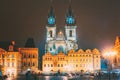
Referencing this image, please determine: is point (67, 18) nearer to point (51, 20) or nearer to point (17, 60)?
point (51, 20)

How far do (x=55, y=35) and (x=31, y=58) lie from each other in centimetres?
1943

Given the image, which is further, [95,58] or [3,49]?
[95,58]

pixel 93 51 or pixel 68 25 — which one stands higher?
pixel 68 25

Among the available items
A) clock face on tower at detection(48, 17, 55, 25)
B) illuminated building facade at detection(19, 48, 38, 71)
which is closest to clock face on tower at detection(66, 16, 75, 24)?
clock face on tower at detection(48, 17, 55, 25)

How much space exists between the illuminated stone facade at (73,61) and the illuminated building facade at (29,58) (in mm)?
6565

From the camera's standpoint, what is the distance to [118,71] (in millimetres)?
110000

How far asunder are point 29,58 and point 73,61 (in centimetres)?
1650

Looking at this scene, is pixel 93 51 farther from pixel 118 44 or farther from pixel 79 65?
pixel 118 44

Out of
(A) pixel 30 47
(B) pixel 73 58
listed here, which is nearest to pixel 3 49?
(A) pixel 30 47

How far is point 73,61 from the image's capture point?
518 feet

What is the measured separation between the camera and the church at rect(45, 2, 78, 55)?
537 ft

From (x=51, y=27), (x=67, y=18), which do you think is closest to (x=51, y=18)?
(x=51, y=27)

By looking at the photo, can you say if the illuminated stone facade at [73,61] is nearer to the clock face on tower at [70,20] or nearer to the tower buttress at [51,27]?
the tower buttress at [51,27]

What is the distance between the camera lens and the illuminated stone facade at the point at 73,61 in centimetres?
15650
